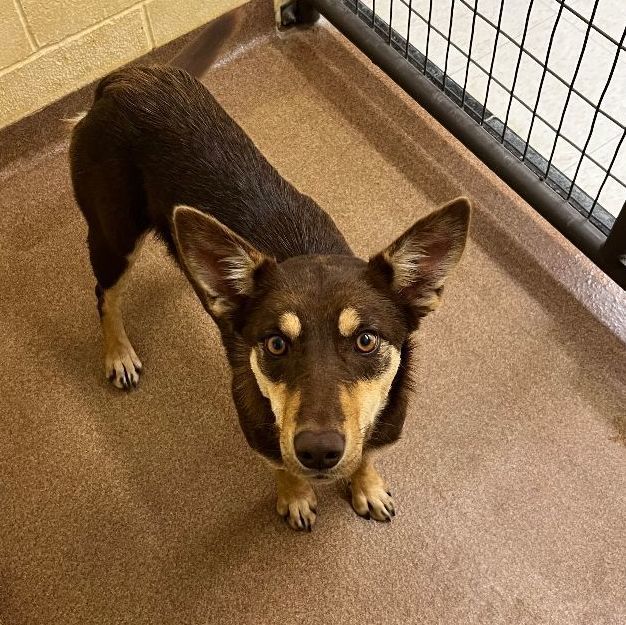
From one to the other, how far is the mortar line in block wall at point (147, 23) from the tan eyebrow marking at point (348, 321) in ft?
6.23

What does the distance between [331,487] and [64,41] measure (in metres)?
1.91

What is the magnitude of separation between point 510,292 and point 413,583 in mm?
1042

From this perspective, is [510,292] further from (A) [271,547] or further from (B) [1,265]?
(B) [1,265]

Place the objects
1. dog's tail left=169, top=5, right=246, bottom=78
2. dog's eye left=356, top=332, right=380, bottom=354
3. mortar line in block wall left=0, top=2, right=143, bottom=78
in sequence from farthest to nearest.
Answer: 1. mortar line in block wall left=0, top=2, right=143, bottom=78
2. dog's tail left=169, top=5, right=246, bottom=78
3. dog's eye left=356, top=332, right=380, bottom=354

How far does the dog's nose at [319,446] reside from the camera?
1.44 metres

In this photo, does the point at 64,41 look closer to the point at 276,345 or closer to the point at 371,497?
the point at 276,345

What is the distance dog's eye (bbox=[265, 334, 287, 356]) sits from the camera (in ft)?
5.13

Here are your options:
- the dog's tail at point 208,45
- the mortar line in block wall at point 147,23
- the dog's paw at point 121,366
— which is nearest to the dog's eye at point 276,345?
the dog's paw at point 121,366

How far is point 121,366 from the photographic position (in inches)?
92.7

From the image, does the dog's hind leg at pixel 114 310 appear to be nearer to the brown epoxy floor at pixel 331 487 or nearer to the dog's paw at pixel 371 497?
the brown epoxy floor at pixel 331 487

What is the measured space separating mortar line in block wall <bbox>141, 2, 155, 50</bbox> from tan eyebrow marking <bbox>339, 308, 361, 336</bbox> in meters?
1.90

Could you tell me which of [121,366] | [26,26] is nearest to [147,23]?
[26,26]

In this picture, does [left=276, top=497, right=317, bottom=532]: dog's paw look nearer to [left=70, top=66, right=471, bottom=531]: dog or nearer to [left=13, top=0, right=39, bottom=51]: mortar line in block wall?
[left=70, top=66, right=471, bottom=531]: dog

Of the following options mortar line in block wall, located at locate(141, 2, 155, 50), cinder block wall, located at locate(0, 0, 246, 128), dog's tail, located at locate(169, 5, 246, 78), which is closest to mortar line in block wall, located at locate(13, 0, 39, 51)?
cinder block wall, located at locate(0, 0, 246, 128)
